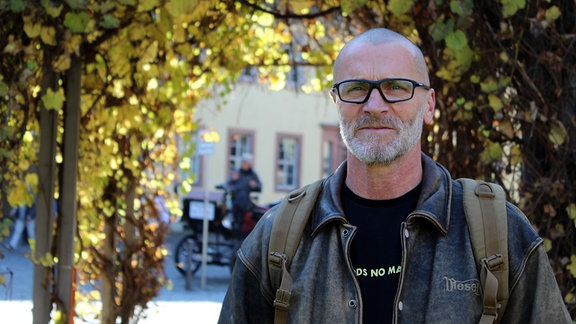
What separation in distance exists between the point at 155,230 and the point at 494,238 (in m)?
4.53

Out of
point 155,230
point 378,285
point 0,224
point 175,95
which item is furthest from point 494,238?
point 155,230

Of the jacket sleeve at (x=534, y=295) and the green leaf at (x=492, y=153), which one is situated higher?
the green leaf at (x=492, y=153)

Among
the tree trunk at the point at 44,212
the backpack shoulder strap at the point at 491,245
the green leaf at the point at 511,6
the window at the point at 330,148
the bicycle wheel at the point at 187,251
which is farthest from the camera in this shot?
the window at the point at 330,148

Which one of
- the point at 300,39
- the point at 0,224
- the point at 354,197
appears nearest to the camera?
the point at 354,197

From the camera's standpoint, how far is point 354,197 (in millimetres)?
2246

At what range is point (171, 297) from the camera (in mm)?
12016

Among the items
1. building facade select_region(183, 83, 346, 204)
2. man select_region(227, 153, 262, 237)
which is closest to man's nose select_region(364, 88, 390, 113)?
man select_region(227, 153, 262, 237)

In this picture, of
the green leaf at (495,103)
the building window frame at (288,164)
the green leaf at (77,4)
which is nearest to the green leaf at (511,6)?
the green leaf at (495,103)

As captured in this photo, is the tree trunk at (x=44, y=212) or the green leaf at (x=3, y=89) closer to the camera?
the green leaf at (x=3, y=89)

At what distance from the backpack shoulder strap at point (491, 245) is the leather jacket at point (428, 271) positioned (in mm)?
23

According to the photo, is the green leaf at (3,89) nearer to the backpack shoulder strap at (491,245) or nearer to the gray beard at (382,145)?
the gray beard at (382,145)

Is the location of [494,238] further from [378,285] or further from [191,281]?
[191,281]

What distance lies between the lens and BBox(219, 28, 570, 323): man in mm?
2078

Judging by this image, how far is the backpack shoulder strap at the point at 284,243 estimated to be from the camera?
7.10 feet
